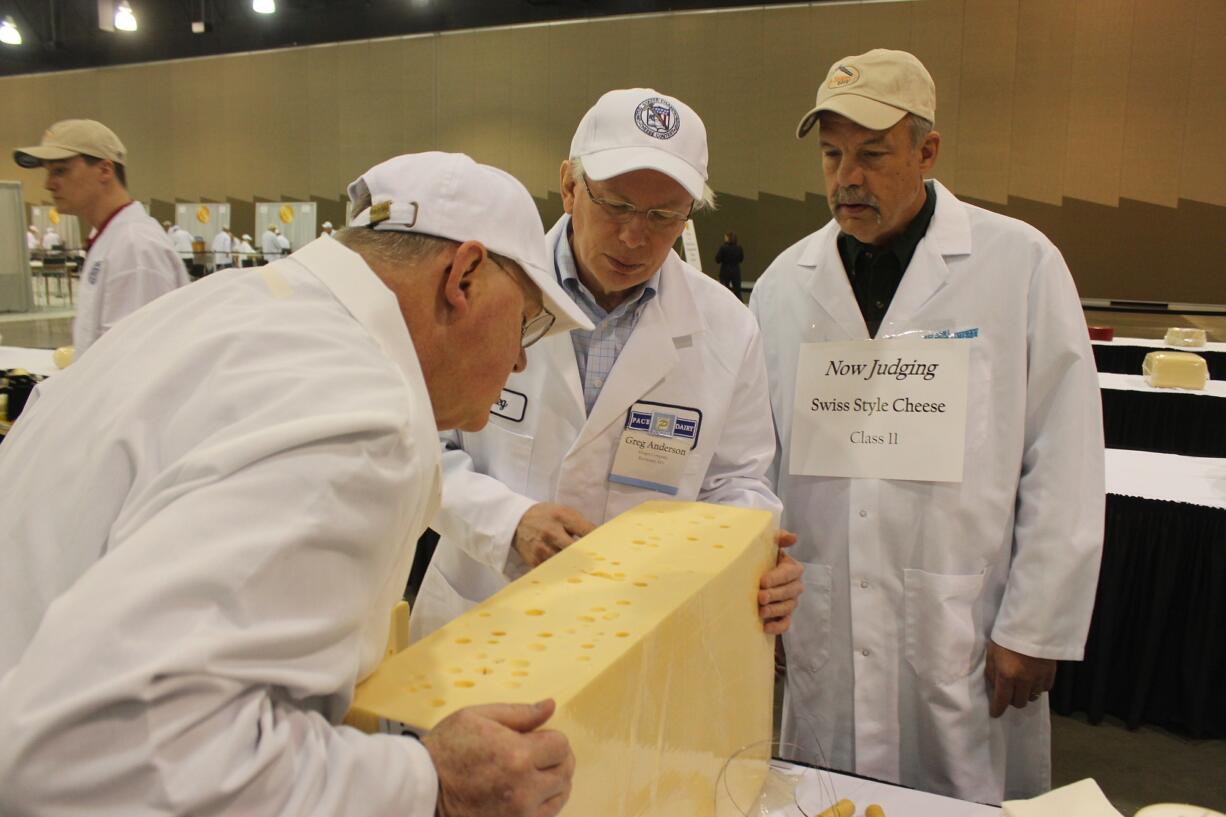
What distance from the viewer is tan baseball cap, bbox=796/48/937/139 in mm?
1615

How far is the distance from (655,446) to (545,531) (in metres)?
0.27

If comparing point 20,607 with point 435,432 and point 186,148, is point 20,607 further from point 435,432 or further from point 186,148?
point 186,148

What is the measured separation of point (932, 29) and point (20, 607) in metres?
14.0

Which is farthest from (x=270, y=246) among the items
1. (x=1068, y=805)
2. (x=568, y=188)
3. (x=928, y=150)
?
(x=1068, y=805)

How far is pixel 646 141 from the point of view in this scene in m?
1.39

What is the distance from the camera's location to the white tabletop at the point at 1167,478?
269 cm

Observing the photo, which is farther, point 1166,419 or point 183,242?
point 183,242

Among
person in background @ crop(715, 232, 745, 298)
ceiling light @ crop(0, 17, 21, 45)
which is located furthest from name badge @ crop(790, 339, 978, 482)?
ceiling light @ crop(0, 17, 21, 45)

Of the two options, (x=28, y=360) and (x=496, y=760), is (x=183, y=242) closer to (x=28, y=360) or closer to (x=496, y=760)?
(x=28, y=360)

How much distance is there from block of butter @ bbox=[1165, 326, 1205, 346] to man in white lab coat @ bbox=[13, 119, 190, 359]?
5.43m

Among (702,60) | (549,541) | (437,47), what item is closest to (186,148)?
(437,47)

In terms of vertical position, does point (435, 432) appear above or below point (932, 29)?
below

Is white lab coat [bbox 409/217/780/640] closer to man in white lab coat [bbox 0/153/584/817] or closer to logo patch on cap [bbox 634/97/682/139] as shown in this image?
logo patch on cap [bbox 634/97/682/139]

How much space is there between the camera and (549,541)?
1.37 m
